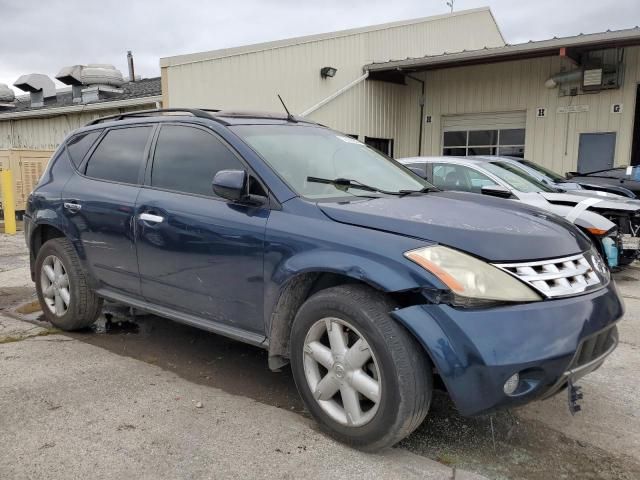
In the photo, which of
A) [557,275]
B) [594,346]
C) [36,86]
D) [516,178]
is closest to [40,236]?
[557,275]

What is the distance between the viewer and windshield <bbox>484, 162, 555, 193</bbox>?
7.29 metres

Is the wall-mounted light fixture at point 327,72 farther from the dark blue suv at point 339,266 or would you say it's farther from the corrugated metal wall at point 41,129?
the dark blue suv at point 339,266

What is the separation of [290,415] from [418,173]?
2.24 m

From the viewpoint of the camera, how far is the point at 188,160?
3613 millimetres

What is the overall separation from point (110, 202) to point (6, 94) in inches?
758

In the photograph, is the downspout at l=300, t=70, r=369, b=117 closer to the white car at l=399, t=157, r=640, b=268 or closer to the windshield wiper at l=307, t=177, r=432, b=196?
the white car at l=399, t=157, r=640, b=268

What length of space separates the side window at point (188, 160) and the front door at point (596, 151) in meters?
12.3

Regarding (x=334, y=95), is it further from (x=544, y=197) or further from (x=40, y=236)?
(x=40, y=236)

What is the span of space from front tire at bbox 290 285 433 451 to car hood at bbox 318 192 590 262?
37 cm

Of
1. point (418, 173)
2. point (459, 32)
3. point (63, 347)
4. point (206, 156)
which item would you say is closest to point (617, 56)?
point (459, 32)

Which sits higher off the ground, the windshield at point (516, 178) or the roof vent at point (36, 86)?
the roof vent at point (36, 86)

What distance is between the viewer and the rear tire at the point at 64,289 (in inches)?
170

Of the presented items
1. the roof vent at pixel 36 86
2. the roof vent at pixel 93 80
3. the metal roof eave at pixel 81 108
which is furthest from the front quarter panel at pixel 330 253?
the roof vent at pixel 36 86

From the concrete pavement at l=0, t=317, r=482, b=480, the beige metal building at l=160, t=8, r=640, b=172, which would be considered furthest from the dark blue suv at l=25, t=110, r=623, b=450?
the beige metal building at l=160, t=8, r=640, b=172
